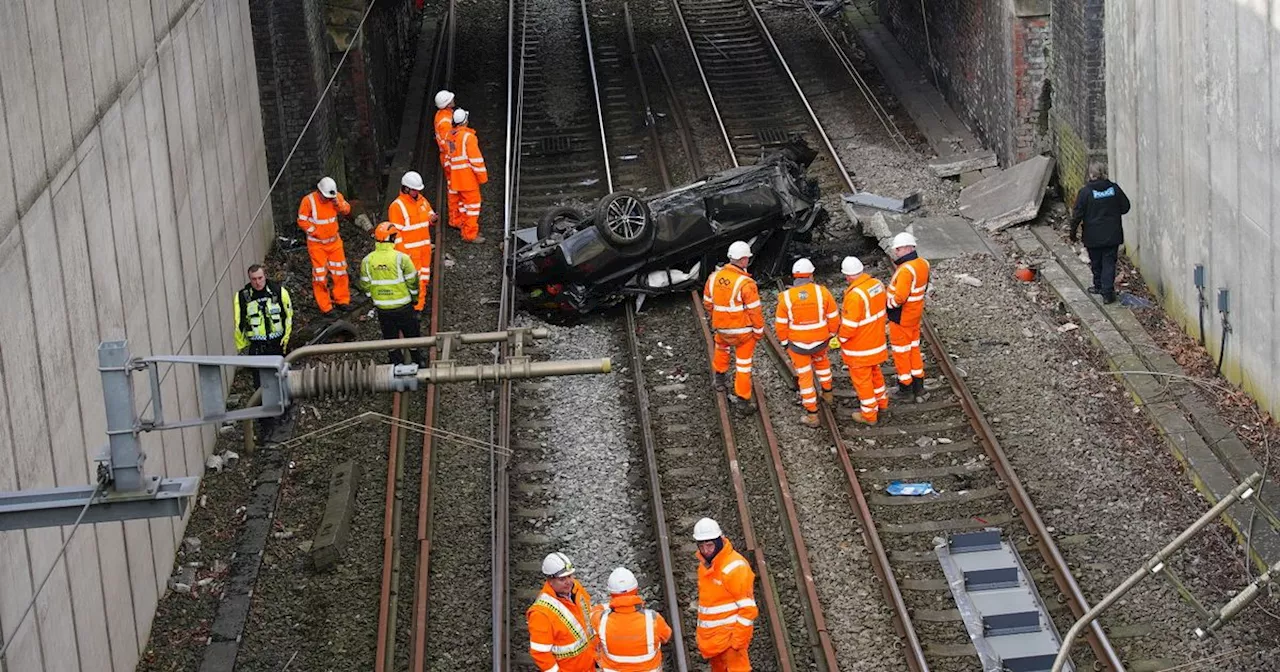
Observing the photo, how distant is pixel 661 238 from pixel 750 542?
5001 mm

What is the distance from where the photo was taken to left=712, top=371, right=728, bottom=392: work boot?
591 inches

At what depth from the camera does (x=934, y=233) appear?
18.7 metres

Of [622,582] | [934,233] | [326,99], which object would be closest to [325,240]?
[326,99]

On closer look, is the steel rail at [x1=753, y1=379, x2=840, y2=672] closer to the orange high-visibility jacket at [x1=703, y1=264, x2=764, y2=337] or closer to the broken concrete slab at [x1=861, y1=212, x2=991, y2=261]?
the orange high-visibility jacket at [x1=703, y1=264, x2=764, y2=337]

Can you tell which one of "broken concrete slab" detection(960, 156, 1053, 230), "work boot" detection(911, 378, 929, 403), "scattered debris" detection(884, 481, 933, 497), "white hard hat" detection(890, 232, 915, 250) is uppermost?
"white hard hat" detection(890, 232, 915, 250)

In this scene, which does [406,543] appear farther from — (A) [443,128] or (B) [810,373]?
(A) [443,128]

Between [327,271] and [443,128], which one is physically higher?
[443,128]

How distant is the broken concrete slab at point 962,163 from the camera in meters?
20.7

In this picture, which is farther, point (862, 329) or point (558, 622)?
point (862, 329)

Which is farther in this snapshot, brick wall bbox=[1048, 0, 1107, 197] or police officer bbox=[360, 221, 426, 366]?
brick wall bbox=[1048, 0, 1107, 197]

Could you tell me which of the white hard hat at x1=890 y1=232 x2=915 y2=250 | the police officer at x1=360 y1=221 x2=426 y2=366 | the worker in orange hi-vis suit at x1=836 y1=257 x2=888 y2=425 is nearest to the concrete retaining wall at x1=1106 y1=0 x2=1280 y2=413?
the white hard hat at x1=890 y1=232 x2=915 y2=250

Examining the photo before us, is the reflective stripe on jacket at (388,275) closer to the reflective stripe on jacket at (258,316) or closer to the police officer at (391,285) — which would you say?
the police officer at (391,285)

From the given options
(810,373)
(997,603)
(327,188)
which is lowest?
(997,603)

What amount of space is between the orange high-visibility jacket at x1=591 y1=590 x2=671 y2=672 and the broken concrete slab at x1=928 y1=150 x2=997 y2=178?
12451mm
